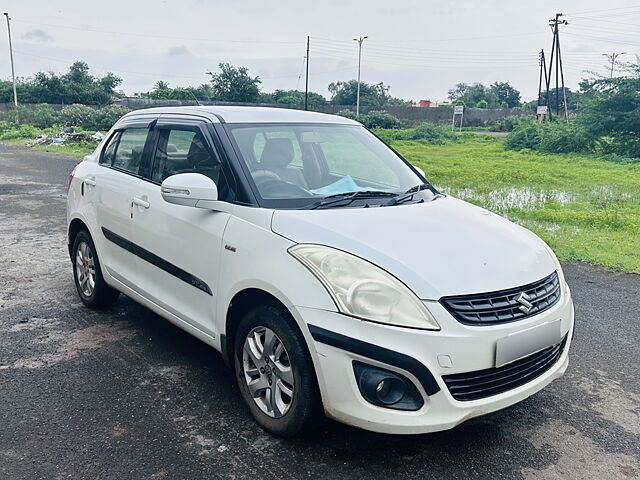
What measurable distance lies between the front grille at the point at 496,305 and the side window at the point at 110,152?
132 inches

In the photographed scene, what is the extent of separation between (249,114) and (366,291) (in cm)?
185

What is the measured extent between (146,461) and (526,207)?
914 cm

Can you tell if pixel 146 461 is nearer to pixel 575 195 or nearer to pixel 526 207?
pixel 526 207

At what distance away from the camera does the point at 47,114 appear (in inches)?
1750

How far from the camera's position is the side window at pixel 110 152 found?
4.95 metres

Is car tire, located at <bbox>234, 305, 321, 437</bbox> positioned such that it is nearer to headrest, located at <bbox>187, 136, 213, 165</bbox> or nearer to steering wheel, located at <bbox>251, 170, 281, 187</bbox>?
steering wheel, located at <bbox>251, 170, 281, 187</bbox>

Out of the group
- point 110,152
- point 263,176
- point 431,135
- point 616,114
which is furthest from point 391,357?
point 431,135

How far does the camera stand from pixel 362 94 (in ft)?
258

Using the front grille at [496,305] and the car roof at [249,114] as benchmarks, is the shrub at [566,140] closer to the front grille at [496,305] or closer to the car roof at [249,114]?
the car roof at [249,114]

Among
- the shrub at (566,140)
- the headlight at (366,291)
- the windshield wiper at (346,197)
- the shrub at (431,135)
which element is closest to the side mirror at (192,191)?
the windshield wiper at (346,197)

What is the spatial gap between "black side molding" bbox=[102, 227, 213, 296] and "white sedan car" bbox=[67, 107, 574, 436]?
0.02 metres

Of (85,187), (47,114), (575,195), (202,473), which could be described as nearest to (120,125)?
(85,187)

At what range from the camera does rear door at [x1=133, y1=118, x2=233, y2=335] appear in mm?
3527

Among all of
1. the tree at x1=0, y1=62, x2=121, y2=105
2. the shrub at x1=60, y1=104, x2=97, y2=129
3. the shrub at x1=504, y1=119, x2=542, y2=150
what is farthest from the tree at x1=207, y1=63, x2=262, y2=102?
the shrub at x1=504, y1=119, x2=542, y2=150
